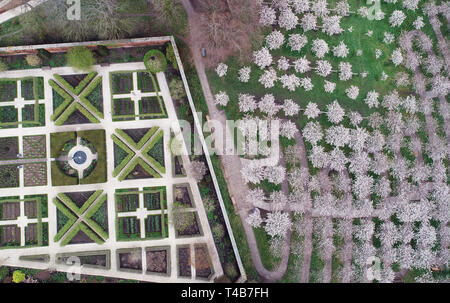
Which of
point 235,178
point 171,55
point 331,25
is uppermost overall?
point 331,25

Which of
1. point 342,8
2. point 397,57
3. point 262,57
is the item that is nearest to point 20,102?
point 262,57

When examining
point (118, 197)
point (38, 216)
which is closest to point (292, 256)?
point (118, 197)

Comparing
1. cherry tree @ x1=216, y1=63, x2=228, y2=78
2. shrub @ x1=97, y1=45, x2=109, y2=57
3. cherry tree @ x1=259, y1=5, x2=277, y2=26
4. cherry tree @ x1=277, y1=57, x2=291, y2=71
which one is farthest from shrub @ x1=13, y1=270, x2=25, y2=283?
cherry tree @ x1=259, y1=5, x2=277, y2=26

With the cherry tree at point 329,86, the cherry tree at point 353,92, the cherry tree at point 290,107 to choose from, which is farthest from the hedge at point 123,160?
the cherry tree at point 353,92

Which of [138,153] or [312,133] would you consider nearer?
[312,133]

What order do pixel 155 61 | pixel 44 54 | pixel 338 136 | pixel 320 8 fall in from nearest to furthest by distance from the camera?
pixel 155 61, pixel 44 54, pixel 338 136, pixel 320 8

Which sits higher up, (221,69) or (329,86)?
(221,69)


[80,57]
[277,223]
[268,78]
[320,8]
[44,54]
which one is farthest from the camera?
[320,8]

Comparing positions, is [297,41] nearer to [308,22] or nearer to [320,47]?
[308,22]
